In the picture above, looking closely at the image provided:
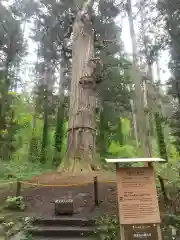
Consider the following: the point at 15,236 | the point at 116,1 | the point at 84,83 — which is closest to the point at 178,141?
the point at 84,83

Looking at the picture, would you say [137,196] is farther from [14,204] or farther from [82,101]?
[82,101]

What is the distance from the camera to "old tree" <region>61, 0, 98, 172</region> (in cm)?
934

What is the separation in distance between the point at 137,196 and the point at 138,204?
0.12 metres

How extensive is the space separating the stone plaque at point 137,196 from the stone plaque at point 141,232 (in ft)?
0.24

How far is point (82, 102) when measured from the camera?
9.90 m

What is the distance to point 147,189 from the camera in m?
4.31

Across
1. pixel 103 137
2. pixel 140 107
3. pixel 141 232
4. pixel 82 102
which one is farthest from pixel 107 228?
pixel 103 137

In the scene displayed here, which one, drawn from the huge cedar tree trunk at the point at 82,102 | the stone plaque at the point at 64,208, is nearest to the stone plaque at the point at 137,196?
the stone plaque at the point at 64,208

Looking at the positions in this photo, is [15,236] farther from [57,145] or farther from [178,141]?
[57,145]

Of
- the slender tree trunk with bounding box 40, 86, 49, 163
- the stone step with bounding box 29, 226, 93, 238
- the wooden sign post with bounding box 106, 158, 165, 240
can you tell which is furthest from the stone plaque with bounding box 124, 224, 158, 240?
the slender tree trunk with bounding box 40, 86, 49, 163

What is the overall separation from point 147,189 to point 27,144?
659 inches

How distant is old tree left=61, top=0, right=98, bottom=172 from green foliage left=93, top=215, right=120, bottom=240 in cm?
364

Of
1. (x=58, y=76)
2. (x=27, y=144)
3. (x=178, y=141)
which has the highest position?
(x=58, y=76)

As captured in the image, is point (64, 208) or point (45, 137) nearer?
point (64, 208)
